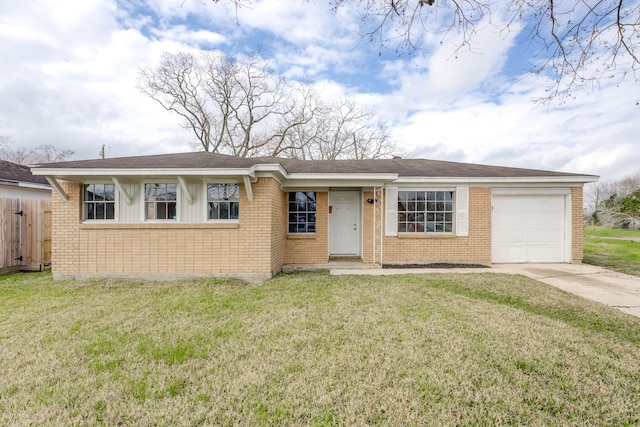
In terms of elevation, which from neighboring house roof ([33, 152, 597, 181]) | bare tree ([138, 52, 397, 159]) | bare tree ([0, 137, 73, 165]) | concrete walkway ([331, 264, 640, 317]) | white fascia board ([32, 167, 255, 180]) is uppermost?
bare tree ([138, 52, 397, 159])

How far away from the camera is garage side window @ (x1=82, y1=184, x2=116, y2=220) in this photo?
6.78 m

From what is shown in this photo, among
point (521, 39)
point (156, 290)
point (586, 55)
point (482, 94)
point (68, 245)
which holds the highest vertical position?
point (482, 94)

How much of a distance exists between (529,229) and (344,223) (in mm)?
5728

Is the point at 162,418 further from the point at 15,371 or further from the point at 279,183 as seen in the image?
the point at 279,183

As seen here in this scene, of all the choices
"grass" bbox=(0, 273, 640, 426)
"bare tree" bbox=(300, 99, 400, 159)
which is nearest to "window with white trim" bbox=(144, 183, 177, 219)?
"grass" bbox=(0, 273, 640, 426)

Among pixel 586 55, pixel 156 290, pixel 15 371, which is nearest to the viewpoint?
pixel 15 371

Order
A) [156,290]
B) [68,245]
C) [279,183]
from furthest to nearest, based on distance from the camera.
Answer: [279,183] → [68,245] → [156,290]

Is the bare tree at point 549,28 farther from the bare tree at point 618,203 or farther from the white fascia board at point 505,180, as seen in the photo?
the bare tree at point 618,203

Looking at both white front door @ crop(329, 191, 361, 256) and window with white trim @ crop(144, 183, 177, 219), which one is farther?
white front door @ crop(329, 191, 361, 256)

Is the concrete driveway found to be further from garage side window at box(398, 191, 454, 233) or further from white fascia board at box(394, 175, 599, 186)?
white fascia board at box(394, 175, 599, 186)

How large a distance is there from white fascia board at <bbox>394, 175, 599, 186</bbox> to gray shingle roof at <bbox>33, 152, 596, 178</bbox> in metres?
0.12

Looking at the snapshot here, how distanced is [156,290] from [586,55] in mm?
7964

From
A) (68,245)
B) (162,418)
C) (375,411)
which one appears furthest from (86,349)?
(68,245)

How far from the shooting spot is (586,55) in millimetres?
3799
